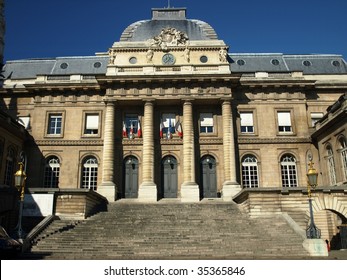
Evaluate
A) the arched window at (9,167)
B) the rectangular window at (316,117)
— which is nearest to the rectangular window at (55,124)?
the arched window at (9,167)

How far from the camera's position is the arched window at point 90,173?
27000 mm

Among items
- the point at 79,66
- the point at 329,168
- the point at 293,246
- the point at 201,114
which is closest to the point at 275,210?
the point at 293,246

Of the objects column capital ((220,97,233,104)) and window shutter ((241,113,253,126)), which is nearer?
column capital ((220,97,233,104))

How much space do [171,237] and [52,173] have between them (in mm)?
13723

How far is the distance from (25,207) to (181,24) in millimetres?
19642

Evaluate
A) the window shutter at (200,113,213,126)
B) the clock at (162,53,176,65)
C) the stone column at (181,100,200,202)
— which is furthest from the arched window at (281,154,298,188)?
the clock at (162,53,176,65)

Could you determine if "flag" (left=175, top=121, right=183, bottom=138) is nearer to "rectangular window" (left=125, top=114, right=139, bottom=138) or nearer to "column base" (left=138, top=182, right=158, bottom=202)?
"rectangular window" (left=125, top=114, right=139, bottom=138)

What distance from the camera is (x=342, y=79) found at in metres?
30.1

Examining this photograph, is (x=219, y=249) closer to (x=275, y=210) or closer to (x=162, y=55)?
(x=275, y=210)

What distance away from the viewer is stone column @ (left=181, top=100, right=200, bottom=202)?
81.7 ft

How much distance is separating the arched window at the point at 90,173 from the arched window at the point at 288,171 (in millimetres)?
14035

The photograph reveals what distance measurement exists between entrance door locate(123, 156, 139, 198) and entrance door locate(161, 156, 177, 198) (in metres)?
2.05

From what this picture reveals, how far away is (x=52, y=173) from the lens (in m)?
27.3

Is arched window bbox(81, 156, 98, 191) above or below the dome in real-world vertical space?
below
